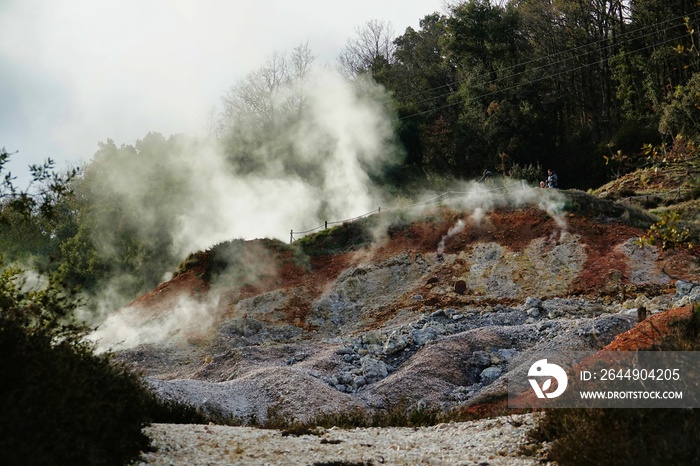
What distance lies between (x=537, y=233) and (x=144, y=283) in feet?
92.4

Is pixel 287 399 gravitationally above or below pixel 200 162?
below

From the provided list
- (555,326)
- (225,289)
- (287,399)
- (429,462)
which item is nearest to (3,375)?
(429,462)

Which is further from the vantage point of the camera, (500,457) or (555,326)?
(555,326)

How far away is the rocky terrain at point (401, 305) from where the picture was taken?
15.9 meters

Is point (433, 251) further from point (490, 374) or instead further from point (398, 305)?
point (490, 374)

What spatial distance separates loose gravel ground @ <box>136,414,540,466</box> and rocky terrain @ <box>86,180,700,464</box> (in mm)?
2929

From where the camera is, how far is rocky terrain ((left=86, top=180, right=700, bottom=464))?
1595 cm

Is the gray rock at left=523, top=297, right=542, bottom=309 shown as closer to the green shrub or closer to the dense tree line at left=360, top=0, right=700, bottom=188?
the green shrub

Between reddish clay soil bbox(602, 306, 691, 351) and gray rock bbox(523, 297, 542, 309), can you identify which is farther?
gray rock bbox(523, 297, 542, 309)

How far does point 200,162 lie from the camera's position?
52.2 metres

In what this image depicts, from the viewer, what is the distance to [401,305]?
2512cm

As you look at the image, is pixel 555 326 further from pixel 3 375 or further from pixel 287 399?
pixel 3 375

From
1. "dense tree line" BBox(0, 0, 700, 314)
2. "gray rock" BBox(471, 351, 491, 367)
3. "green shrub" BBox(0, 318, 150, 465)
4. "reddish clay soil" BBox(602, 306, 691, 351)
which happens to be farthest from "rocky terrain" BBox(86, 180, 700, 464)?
"dense tree line" BBox(0, 0, 700, 314)

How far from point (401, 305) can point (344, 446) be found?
14.8 m
